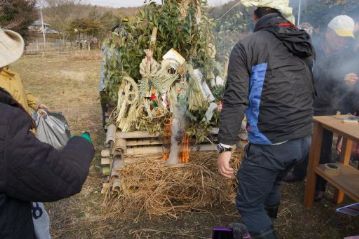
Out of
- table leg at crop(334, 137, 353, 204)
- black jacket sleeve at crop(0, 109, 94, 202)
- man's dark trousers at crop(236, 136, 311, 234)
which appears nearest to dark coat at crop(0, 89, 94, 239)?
black jacket sleeve at crop(0, 109, 94, 202)

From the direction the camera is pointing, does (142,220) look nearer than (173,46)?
Yes

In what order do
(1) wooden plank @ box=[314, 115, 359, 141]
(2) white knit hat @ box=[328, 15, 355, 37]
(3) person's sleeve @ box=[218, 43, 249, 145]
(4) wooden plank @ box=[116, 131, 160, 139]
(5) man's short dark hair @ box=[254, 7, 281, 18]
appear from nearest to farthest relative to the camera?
(3) person's sleeve @ box=[218, 43, 249, 145]
(5) man's short dark hair @ box=[254, 7, 281, 18]
(1) wooden plank @ box=[314, 115, 359, 141]
(4) wooden plank @ box=[116, 131, 160, 139]
(2) white knit hat @ box=[328, 15, 355, 37]

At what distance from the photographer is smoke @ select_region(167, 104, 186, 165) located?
12.6 feet

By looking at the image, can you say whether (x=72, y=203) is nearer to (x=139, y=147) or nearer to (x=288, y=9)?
(x=139, y=147)

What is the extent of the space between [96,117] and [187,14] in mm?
3564

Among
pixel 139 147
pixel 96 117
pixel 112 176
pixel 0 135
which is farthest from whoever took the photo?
pixel 96 117

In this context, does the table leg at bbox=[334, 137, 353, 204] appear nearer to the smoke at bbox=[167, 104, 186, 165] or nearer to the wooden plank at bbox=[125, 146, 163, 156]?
the smoke at bbox=[167, 104, 186, 165]

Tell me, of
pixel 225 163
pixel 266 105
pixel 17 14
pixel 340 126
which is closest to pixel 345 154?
pixel 340 126

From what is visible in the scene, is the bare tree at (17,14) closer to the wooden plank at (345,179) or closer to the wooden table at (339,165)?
the wooden table at (339,165)

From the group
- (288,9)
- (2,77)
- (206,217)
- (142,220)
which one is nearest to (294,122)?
(288,9)

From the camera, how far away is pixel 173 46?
4578 mm

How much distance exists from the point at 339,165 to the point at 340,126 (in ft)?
1.86

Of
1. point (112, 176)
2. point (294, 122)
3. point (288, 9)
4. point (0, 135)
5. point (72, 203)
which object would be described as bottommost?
point (72, 203)

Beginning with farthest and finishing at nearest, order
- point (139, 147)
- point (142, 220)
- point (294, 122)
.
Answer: point (139, 147), point (142, 220), point (294, 122)
